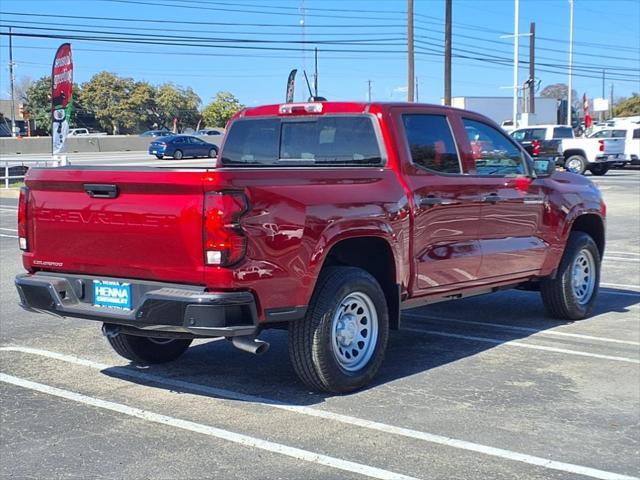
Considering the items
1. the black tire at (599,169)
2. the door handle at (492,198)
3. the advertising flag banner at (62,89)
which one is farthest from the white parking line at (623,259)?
the black tire at (599,169)

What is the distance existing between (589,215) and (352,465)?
5069 millimetres

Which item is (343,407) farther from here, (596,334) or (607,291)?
(607,291)

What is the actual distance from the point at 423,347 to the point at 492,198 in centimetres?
140

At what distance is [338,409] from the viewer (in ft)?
18.2

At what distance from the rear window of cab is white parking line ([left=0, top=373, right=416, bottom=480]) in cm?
234

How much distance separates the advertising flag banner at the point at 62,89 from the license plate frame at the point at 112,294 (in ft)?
65.3

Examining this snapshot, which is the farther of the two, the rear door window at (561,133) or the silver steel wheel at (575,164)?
the rear door window at (561,133)

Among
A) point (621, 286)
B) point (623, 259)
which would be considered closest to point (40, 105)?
point (623, 259)

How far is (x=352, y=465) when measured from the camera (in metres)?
4.55

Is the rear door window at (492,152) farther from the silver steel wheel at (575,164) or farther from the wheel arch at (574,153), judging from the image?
the wheel arch at (574,153)

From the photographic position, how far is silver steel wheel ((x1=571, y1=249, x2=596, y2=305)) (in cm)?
839

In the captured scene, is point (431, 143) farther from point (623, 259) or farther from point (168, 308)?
point (623, 259)

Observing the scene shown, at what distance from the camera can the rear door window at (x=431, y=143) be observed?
21.5ft

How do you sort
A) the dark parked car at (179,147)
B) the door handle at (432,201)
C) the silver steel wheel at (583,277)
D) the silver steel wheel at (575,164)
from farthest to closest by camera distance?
the dark parked car at (179,147) → the silver steel wheel at (575,164) → the silver steel wheel at (583,277) → the door handle at (432,201)
